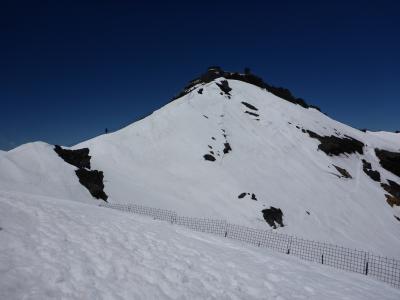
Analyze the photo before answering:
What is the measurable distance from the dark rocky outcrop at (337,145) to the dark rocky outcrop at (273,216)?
26016mm

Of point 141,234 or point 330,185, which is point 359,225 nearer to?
point 330,185

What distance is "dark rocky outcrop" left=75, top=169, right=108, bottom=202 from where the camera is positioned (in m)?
28.1

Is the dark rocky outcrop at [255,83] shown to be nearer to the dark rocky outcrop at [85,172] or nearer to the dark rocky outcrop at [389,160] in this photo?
the dark rocky outcrop at [389,160]

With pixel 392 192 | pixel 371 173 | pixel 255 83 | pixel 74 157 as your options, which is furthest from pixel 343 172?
pixel 74 157

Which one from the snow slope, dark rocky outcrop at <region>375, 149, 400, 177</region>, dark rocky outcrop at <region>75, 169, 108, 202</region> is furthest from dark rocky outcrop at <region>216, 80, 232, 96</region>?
the snow slope

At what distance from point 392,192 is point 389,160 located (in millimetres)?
15401

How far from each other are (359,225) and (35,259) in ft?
138

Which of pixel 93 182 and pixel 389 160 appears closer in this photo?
pixel 93 182

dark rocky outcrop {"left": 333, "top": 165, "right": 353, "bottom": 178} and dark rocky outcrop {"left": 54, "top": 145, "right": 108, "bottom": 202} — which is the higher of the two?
dark rocky outcrop {"left": 333, "top": 165, "right": 353, "bottom": 178}

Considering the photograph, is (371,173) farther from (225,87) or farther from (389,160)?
(225,87)

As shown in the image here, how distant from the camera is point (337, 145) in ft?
198

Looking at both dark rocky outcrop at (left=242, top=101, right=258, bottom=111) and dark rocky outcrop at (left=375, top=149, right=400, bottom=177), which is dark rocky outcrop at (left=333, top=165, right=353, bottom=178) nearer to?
dark rocky outcrop at (left=375, top=149, right=400, bottom=177)

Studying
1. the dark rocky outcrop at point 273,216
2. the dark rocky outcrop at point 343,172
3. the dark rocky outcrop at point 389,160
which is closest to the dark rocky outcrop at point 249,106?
the dark rocky outcrop at point 343,172

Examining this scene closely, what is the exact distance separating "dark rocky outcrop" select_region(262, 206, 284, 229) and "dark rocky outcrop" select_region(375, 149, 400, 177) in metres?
40.2
